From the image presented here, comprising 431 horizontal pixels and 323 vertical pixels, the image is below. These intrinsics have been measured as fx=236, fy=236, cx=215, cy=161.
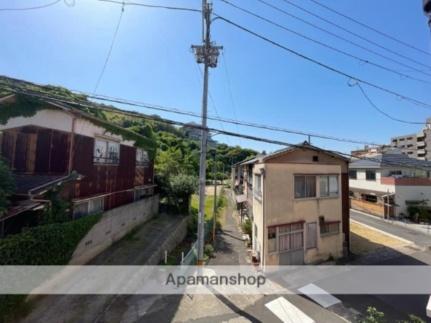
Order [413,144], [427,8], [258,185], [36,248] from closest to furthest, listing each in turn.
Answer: [427,8]
[36,248]
[258,185]
[413,144]

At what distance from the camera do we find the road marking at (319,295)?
9.33 meters

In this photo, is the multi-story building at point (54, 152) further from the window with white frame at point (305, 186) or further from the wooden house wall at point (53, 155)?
the window with white frame at point (305, 186)

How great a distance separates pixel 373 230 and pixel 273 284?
14.7 meters

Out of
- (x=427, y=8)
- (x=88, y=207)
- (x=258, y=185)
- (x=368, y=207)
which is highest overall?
(x=427, y=8)

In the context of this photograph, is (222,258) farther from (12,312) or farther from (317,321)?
(12,312)

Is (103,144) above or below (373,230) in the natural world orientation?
above

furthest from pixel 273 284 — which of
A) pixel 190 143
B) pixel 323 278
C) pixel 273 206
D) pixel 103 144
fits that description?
pixel 190 143

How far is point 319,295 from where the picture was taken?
32.3 feet

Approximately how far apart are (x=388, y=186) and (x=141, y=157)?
25824 millimetres

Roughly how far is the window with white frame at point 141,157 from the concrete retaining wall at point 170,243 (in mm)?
5623

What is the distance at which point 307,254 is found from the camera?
42.4 ft

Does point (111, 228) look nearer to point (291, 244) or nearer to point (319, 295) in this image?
point (291, 244)

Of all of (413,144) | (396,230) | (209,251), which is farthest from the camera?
(413,144)

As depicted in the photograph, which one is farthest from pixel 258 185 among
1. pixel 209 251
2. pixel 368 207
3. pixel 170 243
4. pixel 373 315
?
pixel 368 207
